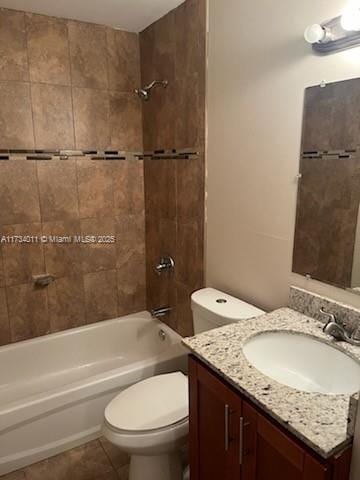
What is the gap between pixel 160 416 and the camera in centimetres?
160

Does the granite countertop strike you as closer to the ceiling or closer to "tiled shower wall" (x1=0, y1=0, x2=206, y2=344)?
"tiled shower wall" (x1=0, y1=0, x2=206, y2=344)

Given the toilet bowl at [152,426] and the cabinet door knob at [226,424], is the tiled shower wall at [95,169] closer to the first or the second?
the toilet bowl at [152,426]

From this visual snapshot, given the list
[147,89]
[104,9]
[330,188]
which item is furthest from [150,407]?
[104,9]

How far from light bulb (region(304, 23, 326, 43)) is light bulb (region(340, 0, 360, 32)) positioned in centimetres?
7

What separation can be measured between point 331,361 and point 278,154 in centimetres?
86

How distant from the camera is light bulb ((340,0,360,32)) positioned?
1.19 metres

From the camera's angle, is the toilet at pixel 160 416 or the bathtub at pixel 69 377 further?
the bathtub at pixel 69 377

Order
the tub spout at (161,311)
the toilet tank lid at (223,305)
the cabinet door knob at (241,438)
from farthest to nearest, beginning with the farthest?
the tub spout at (161,311) < the toilet tank lid at (223,305) < the cabinet door knob at (241,438)

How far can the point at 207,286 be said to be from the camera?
7.08 feet

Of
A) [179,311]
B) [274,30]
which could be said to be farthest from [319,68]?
[179,311]

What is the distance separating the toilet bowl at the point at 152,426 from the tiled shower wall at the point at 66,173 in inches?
40.6

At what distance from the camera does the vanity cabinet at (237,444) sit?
0.89 metres

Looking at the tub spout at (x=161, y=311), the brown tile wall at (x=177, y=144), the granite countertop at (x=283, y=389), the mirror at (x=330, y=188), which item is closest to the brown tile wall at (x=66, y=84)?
the brown tile wall at (x=177, y=144)

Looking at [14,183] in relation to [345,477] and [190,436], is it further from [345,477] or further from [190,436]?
[345,477]
